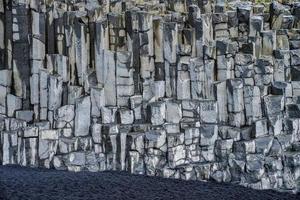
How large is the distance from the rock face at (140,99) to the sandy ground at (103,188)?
1.21m

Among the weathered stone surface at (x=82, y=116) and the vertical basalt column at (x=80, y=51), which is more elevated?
the vertical basalt column at (x=80, y=51)

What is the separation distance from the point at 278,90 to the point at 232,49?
59.0 inches

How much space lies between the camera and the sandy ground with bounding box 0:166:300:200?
29.7 feet

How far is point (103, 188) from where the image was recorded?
9.54 meters

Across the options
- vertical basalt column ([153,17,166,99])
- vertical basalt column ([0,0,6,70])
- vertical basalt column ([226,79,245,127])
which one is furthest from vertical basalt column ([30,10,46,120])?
vertical basalt column ([226,79,245,127])

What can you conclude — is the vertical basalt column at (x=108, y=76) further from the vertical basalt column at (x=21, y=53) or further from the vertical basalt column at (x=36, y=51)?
the vertical basalt column at (x=21, y=53)

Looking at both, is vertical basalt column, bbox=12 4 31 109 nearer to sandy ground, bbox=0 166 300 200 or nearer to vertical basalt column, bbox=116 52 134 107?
vertical basalt column, bbox=116 52 134 107

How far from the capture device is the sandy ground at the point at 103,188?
9.04 meters

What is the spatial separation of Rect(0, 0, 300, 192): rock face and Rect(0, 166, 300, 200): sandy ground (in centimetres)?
121

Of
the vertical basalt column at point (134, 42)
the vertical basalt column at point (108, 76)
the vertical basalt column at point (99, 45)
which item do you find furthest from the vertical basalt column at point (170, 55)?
the vertical basalt column at point (99, 45)

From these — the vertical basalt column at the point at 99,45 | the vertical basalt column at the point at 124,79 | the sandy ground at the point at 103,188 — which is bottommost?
the sandy ground at the point at 103,188

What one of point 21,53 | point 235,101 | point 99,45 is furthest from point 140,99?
point 21,53

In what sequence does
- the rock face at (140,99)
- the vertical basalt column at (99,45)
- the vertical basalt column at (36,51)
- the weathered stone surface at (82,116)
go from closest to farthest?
the rock face at (140,99) → the weathered stone surface at (82,116) → the vertical basalt column at (36,51) → the vertical basalt column at (99,45)

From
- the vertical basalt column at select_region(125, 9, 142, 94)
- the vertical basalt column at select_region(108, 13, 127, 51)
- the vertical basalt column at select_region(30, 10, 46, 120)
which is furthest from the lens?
the vertical basalt column at select_region(108, 13, 127, 51)
